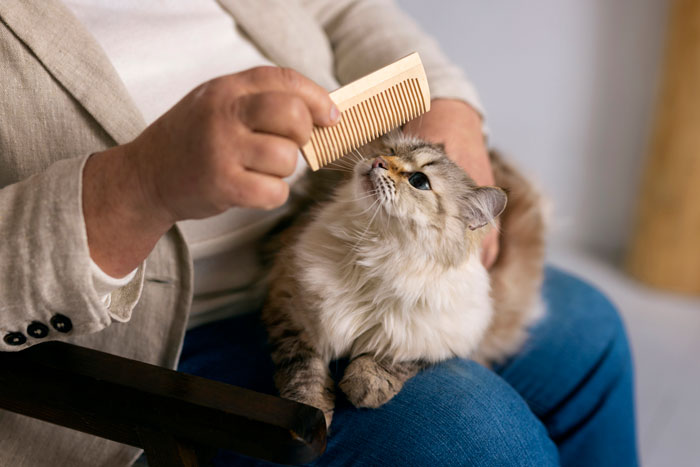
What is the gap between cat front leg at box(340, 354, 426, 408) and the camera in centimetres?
93

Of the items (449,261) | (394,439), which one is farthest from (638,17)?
(394,439)

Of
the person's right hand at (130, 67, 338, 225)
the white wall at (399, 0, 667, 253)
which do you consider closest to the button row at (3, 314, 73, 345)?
the person's right hand at (130, 67, 338, 225)

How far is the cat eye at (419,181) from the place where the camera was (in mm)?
983

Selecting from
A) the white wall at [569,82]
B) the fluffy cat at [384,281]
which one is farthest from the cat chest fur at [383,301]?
the white wall at [569,82]

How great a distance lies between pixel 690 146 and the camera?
96.2 inches

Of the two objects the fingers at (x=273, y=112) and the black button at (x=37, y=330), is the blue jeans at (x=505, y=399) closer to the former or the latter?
the black button at (x=37, y=330)

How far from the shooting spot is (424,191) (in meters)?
0.98

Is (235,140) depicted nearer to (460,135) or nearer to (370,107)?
(370,107)

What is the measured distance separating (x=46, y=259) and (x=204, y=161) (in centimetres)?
24

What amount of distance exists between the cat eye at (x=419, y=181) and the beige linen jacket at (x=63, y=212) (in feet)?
1.25

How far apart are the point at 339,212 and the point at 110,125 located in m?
0.39

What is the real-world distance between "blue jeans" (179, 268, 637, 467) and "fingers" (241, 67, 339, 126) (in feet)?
1.55

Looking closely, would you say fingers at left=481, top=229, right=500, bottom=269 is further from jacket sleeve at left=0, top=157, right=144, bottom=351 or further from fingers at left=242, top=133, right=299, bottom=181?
jacket sleeve at left=0, top=157, right=144, bottom=351

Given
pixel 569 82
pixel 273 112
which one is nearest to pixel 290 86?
pixel 273 112
